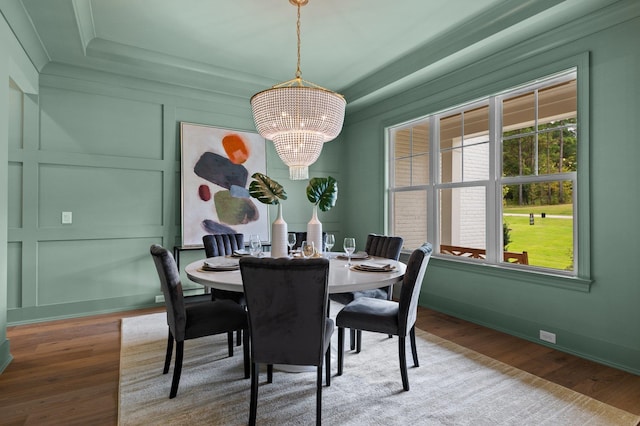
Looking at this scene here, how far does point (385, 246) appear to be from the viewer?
3312 mm

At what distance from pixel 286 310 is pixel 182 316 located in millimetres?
781

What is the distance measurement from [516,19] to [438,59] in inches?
30.6

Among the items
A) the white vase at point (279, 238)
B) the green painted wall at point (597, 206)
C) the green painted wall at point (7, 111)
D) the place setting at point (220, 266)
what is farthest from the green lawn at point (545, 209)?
the green painted wall at point (7, 111)

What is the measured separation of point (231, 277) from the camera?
2197 mm

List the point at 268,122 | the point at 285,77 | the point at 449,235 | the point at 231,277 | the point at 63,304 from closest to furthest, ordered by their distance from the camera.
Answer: the point at 231,277
the point at 268,122
the point at 63,304
the point at 449,235
the point at 285,77

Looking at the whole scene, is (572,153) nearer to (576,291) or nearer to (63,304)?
(576,291)

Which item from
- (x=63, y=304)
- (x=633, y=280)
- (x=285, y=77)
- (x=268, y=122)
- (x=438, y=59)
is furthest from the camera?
(x=285, y=77)

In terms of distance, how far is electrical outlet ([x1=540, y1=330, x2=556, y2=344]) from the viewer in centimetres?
293

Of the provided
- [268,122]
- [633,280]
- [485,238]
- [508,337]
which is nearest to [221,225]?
[268,122]

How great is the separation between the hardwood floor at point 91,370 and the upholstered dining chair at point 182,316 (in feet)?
1.61

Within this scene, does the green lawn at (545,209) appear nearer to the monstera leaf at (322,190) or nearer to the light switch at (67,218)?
the monstera leaf at (322,190)

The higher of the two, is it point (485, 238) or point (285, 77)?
point (285, 77)

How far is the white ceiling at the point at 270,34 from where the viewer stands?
284 centimetres

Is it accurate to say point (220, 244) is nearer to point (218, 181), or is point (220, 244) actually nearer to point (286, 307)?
point (218, 181)
